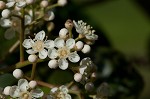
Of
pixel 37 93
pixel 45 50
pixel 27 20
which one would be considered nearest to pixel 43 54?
pixel 45 50

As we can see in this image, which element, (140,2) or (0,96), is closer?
(0,96)

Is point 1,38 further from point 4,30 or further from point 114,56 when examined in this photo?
point 114,56

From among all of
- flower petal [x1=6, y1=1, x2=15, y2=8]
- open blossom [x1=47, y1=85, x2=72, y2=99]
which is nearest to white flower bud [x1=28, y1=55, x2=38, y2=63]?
open blossom [x1=47, y1=85, x2=72, y2=99]

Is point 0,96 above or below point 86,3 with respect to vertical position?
below

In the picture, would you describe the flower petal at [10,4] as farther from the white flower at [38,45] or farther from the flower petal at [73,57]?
the flower petal at [73,57]

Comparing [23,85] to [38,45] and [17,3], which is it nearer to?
[38,45]

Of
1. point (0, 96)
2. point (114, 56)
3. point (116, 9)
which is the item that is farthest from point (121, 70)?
point (116, 9)
